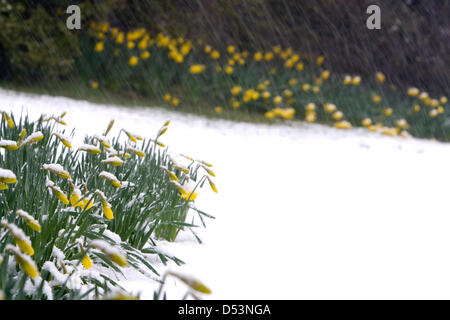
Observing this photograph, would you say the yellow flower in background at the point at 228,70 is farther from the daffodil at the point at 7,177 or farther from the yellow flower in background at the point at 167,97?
the daffodil at the point at 7,177

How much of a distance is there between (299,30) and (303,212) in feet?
21.3

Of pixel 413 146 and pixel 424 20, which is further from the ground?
pixel 424 20

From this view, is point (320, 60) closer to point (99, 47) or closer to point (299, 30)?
point (299, 30)

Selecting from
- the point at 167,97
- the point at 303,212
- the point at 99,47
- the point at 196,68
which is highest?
the point at 99,47

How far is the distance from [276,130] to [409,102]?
3239 mm

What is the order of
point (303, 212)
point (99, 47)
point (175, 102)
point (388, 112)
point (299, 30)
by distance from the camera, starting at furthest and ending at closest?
point (299, 30), point (388, 112), point (99, 47), point (175, 102), point (303, 212)

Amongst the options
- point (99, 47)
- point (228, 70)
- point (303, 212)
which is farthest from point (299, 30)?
point (303, 212)

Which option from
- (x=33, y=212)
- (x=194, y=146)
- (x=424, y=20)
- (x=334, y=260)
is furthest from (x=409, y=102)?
(x=33, y=212)

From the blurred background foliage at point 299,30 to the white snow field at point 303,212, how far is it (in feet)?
4.90

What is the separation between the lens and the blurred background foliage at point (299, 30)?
6.89m

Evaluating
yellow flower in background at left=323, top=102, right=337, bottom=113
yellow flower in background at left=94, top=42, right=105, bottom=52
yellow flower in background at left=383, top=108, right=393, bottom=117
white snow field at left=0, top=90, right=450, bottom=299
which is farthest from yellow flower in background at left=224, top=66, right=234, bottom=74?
yellow flower in background at left=383, top=108, right=393, bottom=117

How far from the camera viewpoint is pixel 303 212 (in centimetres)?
321

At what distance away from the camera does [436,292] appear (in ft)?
7.14
